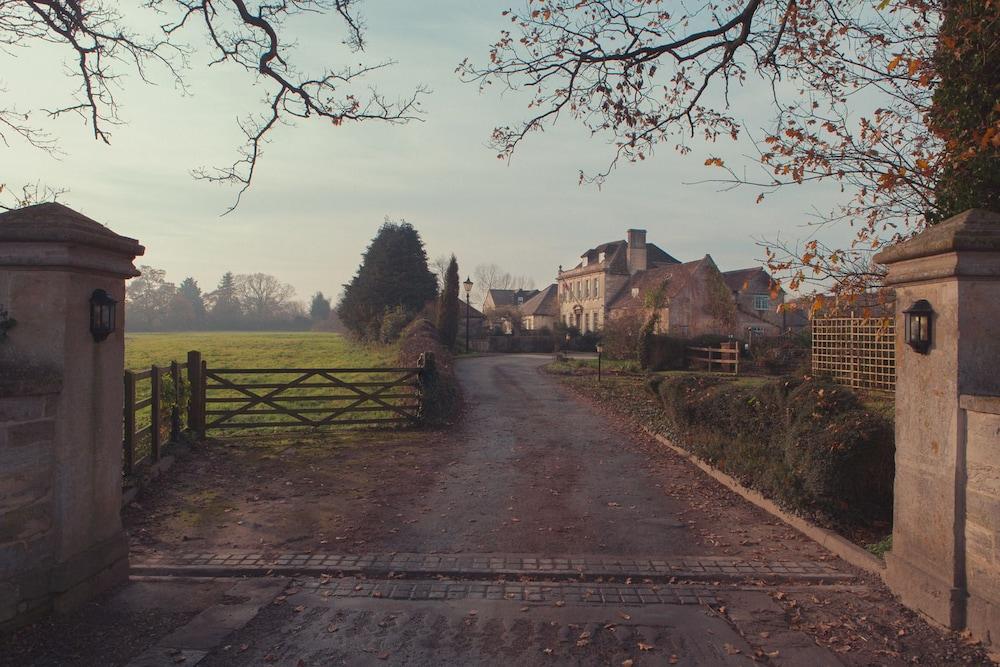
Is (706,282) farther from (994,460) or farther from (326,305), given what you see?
(326,305)

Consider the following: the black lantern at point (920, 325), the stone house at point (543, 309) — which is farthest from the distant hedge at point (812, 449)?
the stone house at point (543, 309)

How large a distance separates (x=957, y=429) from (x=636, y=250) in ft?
182

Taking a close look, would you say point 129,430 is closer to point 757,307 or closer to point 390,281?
point 390,281

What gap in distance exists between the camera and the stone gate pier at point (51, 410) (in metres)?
4.46

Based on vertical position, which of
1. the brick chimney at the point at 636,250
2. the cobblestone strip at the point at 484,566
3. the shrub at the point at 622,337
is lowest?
the cobblestone strip at the point at 484,566

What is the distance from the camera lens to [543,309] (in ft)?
235

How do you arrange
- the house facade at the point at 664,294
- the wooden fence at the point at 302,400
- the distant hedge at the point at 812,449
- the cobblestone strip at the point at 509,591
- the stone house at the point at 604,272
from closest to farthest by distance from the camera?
the cobblestone strip at the point at 509,591 < the distant hedge at the point at 812,449 < the wooden fence at the point at 302,400 < the house facade at the point at 664,294 < the stone house at the point at 604,272

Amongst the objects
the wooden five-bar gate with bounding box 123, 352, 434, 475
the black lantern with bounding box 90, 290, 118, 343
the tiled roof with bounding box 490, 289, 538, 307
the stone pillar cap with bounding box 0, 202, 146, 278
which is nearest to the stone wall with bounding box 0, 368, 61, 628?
the black lantern with bounding box 90, 290, 118, 343

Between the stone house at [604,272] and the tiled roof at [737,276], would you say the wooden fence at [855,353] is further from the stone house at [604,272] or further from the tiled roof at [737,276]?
the stone house at [604,272]

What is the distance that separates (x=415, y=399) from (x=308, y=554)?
843 cm

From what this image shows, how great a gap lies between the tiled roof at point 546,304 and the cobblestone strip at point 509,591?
2517 inches

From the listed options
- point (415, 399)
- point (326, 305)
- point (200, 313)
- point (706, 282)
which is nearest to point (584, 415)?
point (415, 399)

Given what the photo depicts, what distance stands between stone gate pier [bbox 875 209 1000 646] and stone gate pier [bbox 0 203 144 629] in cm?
614

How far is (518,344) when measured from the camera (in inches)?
1983
